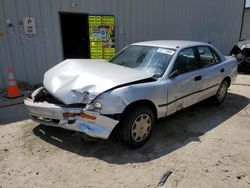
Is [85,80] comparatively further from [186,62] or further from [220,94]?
[220,94]

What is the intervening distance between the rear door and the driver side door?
7.6 inches

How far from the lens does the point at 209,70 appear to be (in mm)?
4719

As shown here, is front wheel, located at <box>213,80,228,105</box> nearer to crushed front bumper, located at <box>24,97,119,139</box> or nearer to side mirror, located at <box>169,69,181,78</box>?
side mirror, located at <box>169,69,181,78</box>

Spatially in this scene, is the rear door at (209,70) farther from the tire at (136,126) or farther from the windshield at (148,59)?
the tire at (136,126)

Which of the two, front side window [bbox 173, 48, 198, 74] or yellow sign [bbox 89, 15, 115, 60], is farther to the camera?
yellow sign [bbox 89, 15, 115, 60]

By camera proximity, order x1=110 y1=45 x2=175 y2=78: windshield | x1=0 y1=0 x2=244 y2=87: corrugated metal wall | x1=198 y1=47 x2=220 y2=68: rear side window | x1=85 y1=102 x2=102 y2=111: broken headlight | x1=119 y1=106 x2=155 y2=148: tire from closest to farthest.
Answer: x1=85 y1=102 x2=102 y2=111: broken headlight, x1=119 y1=106 x2=155 y2=148: tire, x1=110 y1=45 x2=175 y2=78: windshield, x1=198 y1=47 x2=220 y2=68: rear side window, x1=0 y1=0 x2=244 y2=87: corrugated metal wall

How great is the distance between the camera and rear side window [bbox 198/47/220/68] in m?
4.71

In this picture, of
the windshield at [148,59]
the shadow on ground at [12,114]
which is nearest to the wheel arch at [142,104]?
the windshield at [148,59]

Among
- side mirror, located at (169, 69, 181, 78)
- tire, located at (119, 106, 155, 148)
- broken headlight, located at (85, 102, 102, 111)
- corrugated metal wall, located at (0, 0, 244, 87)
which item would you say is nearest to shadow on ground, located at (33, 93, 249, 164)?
tire, located at (119, 106, 155, 148)

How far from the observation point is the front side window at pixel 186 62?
4.04 meters

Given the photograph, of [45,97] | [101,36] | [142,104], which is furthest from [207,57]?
[101,36]

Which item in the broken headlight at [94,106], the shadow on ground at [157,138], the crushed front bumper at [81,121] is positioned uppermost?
the broken headlight at [94,106]

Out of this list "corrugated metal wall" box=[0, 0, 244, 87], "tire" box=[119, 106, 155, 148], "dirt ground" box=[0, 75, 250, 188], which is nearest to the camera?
"dirt ground" box=[0, 75, 250, 188]

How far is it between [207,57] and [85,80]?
2910 mm
